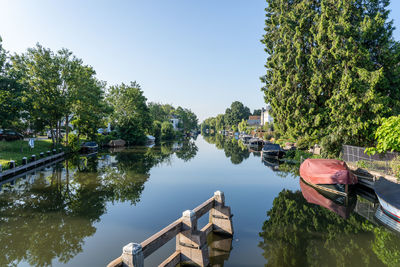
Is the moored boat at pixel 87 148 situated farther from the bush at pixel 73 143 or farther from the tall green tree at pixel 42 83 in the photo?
the tall green tree at pixel 42 83

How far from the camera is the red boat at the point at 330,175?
1594 centimetres

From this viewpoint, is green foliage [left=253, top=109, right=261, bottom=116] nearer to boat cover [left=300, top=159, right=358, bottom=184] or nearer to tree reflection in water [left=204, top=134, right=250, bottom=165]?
tree reflection in water [left=204, top=134, right=250, bottom=165]

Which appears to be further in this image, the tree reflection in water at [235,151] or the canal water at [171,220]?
the tree reflection in water at [235,151]

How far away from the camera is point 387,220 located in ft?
39.5

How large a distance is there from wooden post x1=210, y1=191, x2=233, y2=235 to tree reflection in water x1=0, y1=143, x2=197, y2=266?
5.26m

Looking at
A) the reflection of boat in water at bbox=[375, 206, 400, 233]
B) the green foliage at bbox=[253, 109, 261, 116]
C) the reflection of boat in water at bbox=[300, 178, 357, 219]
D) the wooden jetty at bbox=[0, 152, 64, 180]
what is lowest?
the reflection of boat in water at bbox=[300, 178, 357, 219]

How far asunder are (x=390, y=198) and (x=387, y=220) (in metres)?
1.16

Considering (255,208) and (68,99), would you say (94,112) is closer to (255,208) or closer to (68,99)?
(68,99)

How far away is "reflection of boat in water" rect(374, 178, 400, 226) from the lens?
37.4ft

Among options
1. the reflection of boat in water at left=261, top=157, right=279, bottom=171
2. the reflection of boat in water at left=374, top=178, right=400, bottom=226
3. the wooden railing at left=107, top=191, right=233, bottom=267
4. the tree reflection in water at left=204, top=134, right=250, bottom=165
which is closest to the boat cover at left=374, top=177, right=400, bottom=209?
the reflection of boat in water at left=374, top=178, right=400, bottom=226

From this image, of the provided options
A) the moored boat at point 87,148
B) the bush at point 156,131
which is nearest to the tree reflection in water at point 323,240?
A: the moored boat at point 87,148

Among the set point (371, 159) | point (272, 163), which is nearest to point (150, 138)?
point (272, 163)

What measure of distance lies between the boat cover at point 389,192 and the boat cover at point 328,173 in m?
1.99

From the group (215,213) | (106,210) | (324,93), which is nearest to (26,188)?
(106,210)
